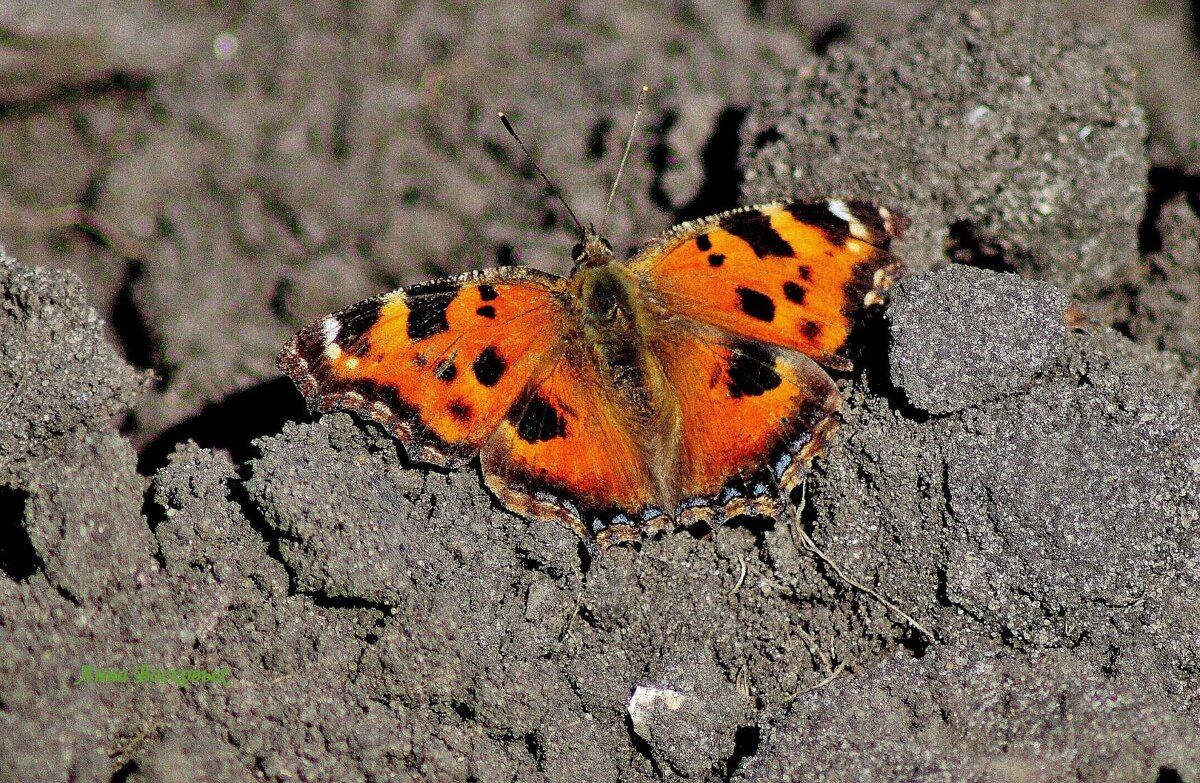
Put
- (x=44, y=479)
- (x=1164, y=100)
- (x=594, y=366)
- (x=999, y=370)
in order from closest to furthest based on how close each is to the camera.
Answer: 1. (x=44, y=479)
2. (x=999, y=370)
3. (x=594, y=366)
4. (x=1164, y=100)

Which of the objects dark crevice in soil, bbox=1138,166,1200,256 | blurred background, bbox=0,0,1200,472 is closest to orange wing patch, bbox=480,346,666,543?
blurred background, bbox=0,0,1200,472

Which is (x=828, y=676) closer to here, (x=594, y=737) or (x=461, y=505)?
(x=594, y=737)

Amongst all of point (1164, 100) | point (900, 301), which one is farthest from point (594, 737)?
point (1164, 100)

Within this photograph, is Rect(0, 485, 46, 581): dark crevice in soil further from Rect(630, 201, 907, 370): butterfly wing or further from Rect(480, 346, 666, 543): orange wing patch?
Rect(630, 201, 907, 370): butterfly wing

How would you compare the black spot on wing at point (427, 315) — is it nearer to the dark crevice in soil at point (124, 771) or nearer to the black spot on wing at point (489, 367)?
the black spot on wing at point (489, 367)

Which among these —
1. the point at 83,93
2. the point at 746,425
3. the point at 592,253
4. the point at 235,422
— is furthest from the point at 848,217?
the point at 83,93

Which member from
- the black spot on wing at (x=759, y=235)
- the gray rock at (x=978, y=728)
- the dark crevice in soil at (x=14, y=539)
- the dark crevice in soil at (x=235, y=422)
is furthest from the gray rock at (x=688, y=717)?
the dark crevice in soil at (x=14, y=539)
